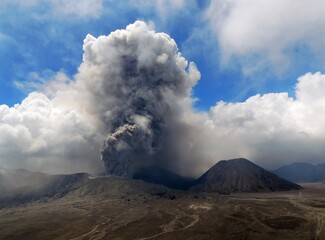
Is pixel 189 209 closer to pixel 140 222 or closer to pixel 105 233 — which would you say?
pixel 140 222

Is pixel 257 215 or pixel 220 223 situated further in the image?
pixel 257 215

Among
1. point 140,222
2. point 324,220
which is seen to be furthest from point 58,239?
point 324,220

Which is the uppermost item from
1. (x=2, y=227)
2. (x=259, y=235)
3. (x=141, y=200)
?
(x=141, y=200)

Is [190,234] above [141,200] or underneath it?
underneath

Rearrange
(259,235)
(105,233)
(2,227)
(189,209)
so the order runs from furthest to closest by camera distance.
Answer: (189,209)
(2,227)
(105,233)
(259,235)

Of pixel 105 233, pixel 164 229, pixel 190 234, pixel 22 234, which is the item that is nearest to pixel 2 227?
pixel 22 234

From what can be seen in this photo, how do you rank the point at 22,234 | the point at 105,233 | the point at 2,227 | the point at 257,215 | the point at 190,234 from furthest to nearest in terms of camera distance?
the point at 2,227 → the point at 257,215 → the point at 22,234 → the point at 105,233 → the point at 190,234

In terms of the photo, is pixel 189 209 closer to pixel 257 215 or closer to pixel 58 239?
pixel 257 215

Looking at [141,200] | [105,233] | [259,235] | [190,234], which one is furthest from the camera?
[141,200]

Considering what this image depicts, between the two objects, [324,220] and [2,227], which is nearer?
[324,220]
